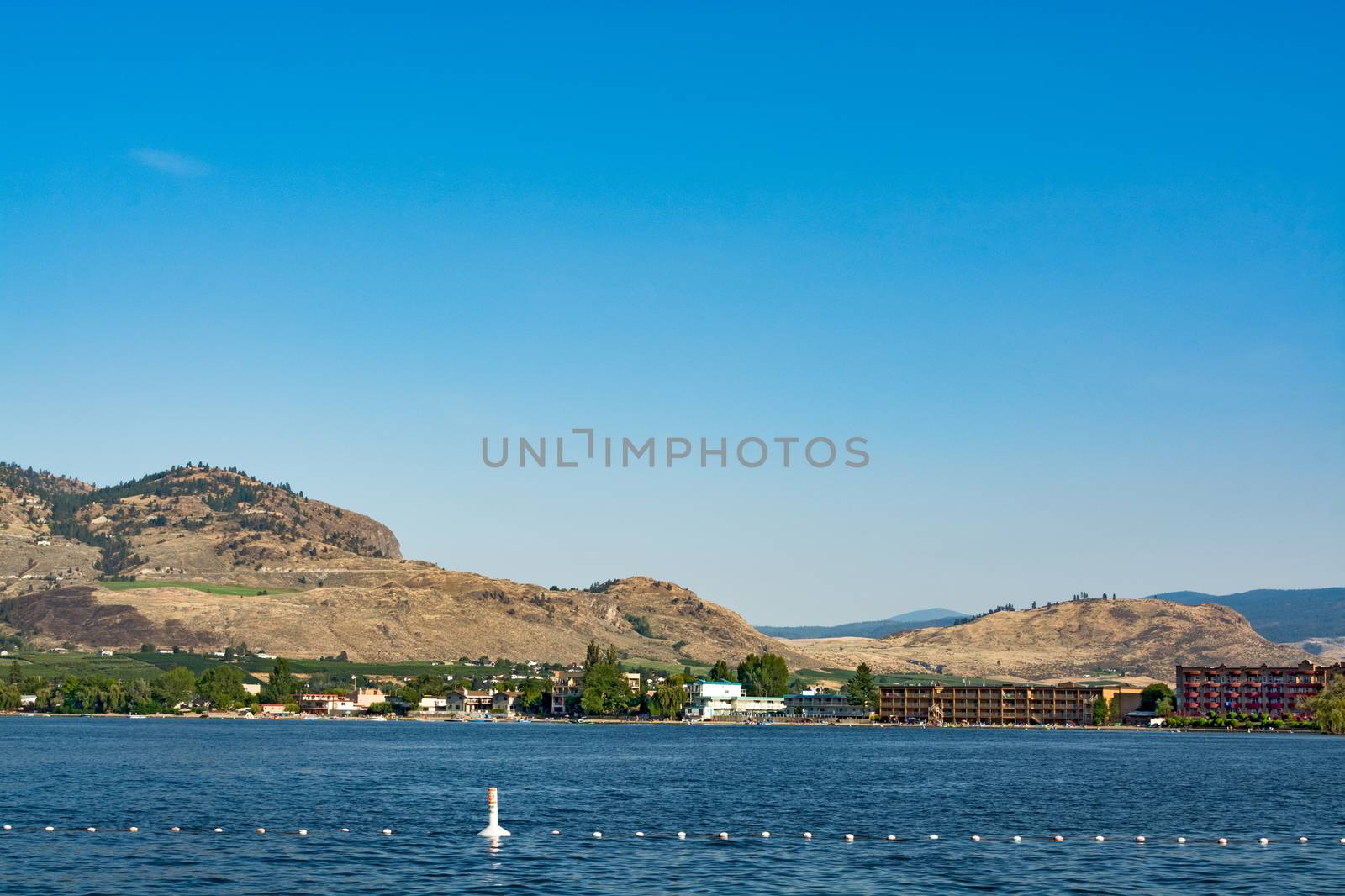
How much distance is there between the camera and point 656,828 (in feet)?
287

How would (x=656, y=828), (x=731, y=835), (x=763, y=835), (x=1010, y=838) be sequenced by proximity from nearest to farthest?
(x=763, y=835), (x=731, y=835), (x=1010, y=838), (x=656, y=828)

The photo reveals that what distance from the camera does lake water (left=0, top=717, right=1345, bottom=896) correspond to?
2591 inches

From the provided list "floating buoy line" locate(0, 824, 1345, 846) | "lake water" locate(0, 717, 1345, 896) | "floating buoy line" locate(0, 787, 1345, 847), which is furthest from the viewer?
"floating buoy line" locate(0, 824, 1345, 846)

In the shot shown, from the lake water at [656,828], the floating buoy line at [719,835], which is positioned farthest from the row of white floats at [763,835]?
the lake water at [656,828]

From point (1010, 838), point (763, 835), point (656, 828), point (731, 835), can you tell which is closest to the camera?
point (763, 835)

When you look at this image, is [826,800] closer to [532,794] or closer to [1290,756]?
[532,794]

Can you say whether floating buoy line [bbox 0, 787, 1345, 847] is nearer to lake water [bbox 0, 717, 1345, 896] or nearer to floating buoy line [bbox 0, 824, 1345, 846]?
floating buoy line [bbox 0, 824, 1345, 846]

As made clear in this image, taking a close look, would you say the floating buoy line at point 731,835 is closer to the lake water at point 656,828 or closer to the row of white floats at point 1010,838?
the row of white floats at point 1010,838

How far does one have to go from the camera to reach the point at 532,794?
11206 centimetres

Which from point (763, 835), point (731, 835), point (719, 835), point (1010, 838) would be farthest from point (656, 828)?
point (1010, 838)

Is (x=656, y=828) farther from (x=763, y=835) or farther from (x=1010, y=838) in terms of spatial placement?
(x=1010, y=838)

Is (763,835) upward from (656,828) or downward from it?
upward

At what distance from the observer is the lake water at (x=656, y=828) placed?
6581cm

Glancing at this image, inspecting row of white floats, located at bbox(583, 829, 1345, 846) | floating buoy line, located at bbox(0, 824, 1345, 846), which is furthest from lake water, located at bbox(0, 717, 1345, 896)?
row of white floats, located at bbox(583, 829, 1345, 846)
